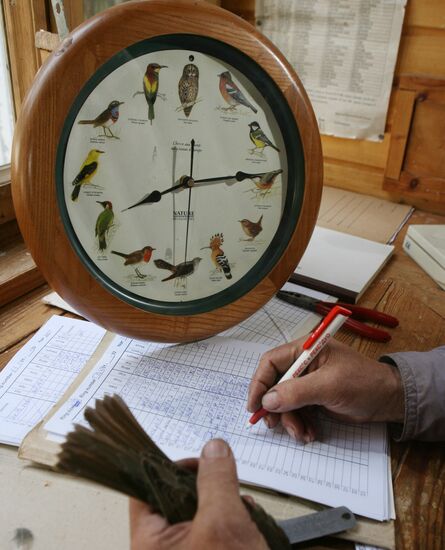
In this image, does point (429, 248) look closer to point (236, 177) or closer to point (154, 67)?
point (236, 177)

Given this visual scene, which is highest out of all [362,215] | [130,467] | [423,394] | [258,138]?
A: [258,138]

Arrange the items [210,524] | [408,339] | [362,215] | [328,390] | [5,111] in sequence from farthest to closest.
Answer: [362,215] < [5,111] < [408,339] < [328,390] < [210,524]

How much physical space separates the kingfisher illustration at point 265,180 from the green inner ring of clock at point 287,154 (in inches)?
0.8

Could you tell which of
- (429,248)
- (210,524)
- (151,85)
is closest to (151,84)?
(151,85)

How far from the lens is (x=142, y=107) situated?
60cm

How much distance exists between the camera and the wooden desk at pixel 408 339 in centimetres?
52

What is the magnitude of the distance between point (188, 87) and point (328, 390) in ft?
1.23

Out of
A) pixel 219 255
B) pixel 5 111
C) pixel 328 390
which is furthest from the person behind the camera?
pixel 5 111

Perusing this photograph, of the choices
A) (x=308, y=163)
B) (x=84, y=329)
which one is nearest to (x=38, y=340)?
(x=84, y=329)

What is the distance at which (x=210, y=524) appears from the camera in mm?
377

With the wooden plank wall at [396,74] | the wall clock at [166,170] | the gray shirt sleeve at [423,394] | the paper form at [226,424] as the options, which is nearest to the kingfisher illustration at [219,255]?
the wall clock at [166,170]

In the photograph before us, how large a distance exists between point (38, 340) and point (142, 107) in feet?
1.13

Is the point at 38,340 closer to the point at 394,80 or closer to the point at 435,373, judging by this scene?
the point at 435,373

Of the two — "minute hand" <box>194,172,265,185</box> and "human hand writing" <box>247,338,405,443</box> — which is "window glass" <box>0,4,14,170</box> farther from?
"human hand writing" <box>247,338,405,443</box>
